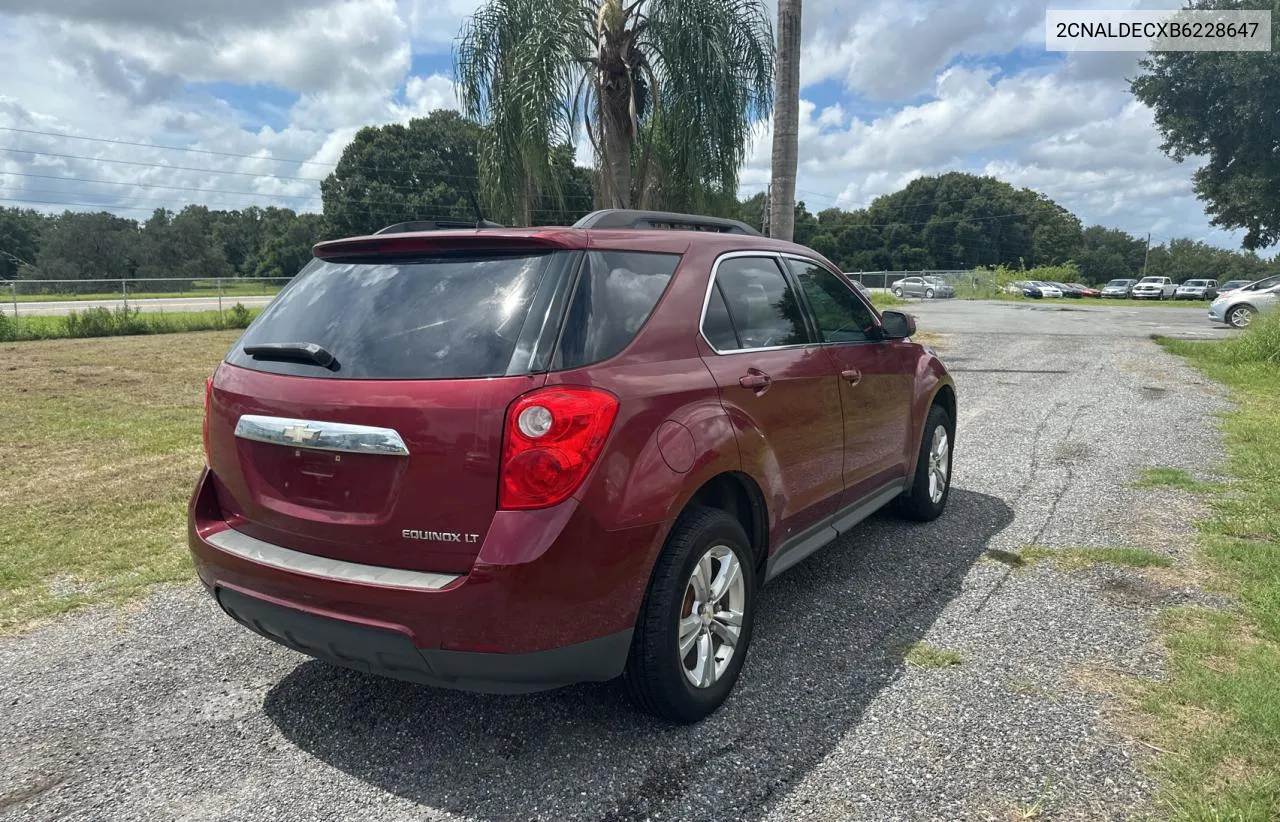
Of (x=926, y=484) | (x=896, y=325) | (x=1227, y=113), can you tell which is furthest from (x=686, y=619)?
(x=1227, y=113)

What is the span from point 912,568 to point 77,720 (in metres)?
3.76

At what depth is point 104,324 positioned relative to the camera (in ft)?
62.1

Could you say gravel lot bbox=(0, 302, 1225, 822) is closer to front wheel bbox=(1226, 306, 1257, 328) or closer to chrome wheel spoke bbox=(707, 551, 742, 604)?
chrome wheel spoke bbox=(707, 551, 742, 604)

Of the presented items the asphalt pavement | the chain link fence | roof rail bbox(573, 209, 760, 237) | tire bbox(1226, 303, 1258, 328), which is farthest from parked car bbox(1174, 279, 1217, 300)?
roof rail bbox(573, 209, 760, 237)

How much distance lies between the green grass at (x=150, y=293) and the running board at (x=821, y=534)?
2108 centimetres

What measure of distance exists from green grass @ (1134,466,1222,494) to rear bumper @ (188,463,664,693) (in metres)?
4.98

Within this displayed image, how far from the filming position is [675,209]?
12.3m

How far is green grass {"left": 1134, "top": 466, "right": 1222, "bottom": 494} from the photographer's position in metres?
5.80

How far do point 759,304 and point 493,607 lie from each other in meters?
1.81

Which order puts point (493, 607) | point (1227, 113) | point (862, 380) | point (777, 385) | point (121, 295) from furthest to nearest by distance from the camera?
point (1227, 113) < point (121, 295) < point (862, 380) < point (777, 385) < point (493, 607)

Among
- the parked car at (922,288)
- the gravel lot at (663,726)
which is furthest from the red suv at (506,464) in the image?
the parked car at (922,288)

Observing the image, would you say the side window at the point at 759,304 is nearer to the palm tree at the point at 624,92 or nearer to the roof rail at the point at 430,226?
the roof rail at the point at 430,226

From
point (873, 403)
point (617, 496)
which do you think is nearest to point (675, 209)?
point (873, 403)

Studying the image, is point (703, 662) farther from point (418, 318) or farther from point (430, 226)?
point (430, 226)
